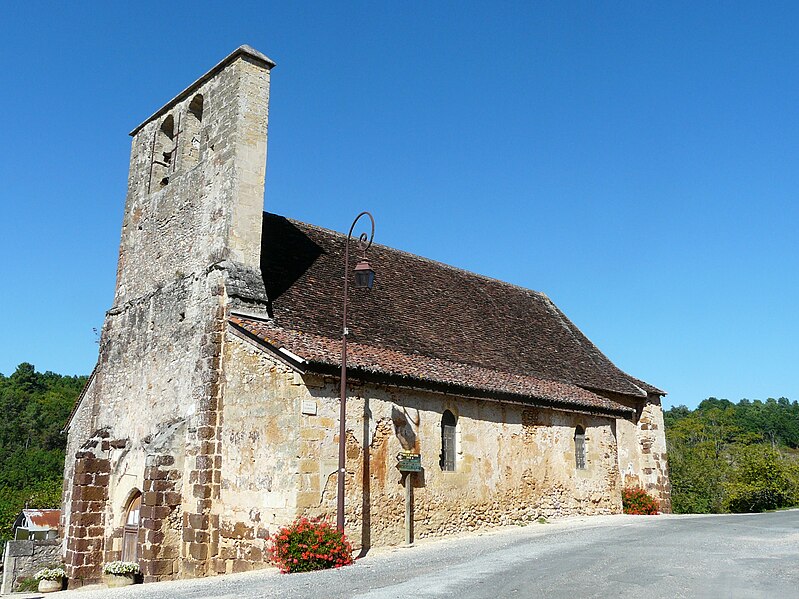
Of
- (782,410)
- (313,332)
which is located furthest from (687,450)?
(782,410)

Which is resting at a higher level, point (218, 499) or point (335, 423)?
point (335, 423)

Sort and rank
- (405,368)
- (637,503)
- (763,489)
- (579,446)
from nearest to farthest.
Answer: (405,368) → (579,446) → (637,503) → (763,489)

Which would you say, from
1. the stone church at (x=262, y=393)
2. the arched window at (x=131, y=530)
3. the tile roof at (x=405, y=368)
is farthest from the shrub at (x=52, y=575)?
the tile roof at (x=405, y=368)

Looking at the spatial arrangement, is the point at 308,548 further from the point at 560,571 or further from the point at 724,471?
the point at 724,471

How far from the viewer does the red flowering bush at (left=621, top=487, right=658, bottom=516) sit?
68.6 ft

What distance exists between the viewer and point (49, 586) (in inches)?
572

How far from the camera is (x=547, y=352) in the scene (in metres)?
22.0

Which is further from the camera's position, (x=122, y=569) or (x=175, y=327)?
(x=175, y=327)

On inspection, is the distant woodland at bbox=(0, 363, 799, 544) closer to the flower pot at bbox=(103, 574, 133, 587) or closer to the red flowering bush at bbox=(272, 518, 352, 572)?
the red flowering bush at bbox=(272, 518, 352, 572)

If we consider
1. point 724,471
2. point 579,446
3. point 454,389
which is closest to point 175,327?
point 454,389

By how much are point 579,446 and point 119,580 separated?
12137mm

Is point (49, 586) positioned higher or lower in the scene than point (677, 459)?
lower

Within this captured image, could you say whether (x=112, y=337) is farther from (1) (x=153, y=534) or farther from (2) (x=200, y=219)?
(1) (x=153, y=534)

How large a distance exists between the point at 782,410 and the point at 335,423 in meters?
125
